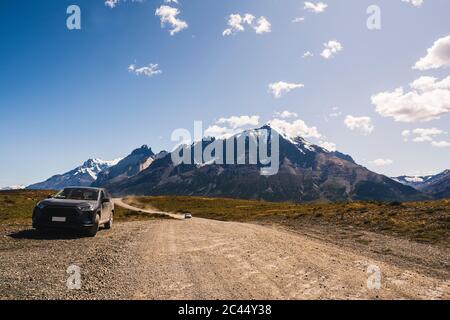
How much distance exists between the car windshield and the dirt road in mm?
3529

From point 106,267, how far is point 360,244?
1330 cm

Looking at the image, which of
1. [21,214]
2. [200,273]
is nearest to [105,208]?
[200,273]

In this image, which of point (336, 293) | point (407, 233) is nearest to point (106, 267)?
point (336, 293)

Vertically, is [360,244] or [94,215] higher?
[94,215]

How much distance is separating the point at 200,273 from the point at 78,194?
12.4 meters

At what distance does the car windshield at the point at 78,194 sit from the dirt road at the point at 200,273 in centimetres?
353

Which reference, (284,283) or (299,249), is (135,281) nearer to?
(284,283)

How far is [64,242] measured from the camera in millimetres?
16609

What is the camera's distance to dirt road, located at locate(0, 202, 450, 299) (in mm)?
8492

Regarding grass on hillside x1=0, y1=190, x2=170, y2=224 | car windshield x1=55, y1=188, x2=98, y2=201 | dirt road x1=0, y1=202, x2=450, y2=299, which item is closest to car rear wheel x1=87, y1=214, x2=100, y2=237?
car windshield x1=55, y1=188, x2=98, y2=201

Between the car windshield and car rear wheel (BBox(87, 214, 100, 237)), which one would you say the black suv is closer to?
car rear wheel (BBox(87, 214, 100, 237))

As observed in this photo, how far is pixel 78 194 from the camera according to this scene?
20.5 m

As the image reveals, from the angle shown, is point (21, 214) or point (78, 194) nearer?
point (78, 194)

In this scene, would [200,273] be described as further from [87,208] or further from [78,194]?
[78,194]
